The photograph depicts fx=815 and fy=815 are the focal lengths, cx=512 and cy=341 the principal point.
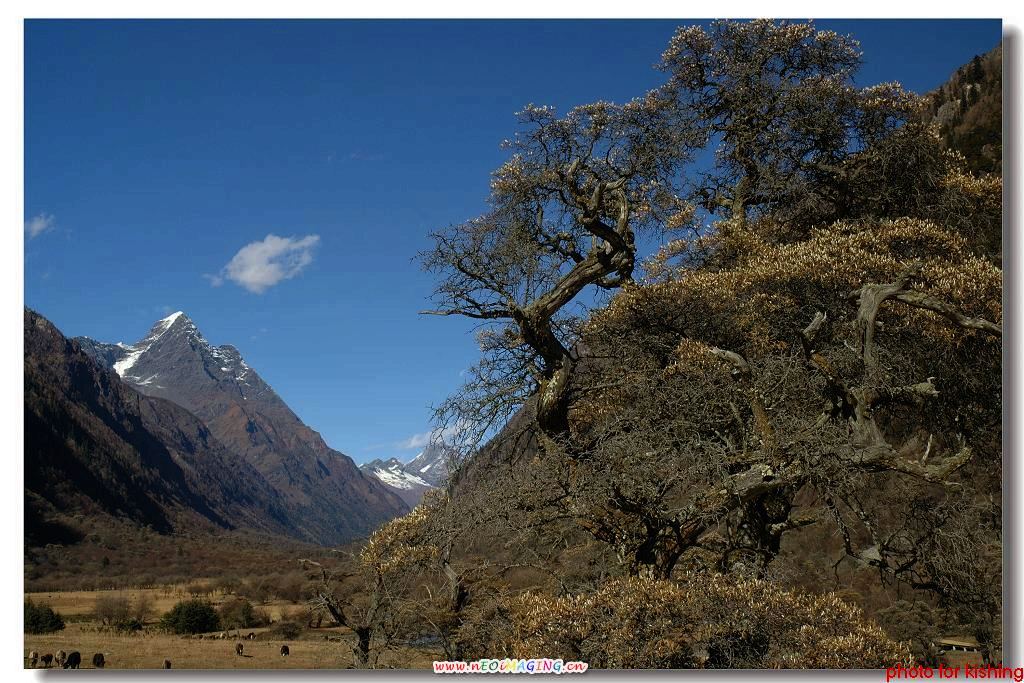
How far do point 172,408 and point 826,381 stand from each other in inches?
6530

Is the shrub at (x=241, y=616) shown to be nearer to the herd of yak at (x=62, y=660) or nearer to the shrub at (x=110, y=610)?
the shrub at (x=110, y=610)

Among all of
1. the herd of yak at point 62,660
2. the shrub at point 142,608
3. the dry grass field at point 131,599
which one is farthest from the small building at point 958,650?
the shrub at point 142,608

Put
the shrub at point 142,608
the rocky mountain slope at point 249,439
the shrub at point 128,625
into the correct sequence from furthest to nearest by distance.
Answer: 1. the rocky mountain slope at point 249,439
2. the shrub at point 142,608
3. the shrub at point 128,625

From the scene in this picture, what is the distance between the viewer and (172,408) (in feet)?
520

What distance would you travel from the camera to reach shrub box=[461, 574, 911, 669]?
586 cm

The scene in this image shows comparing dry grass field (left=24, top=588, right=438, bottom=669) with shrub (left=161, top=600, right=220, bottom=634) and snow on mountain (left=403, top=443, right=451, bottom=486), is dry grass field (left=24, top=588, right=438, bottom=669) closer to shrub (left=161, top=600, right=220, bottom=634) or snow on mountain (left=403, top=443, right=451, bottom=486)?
shrub (left=161, top=600, right=220, bottom=634)

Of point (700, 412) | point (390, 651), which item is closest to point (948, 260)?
point (700, 412)

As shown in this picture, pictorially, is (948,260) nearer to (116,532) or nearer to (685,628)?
(685,628)

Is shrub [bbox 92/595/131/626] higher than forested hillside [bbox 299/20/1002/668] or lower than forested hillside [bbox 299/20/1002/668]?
lower

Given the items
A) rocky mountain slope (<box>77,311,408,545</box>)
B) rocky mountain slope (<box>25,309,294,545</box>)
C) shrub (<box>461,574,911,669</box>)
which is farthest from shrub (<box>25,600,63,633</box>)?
rocky mountain slope (<box>77,311,408,545</box>)

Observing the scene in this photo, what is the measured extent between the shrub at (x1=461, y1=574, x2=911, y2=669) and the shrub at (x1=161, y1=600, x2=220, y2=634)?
390 inches

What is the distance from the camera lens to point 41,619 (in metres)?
8.82

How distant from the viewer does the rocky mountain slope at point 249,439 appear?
409 feet

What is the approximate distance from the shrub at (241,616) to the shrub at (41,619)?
6.05m
